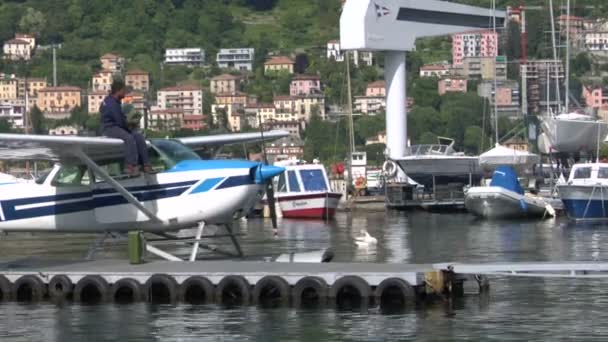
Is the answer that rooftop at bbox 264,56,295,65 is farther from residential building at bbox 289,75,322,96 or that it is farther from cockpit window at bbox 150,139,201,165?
cockpit window at bbox 150,139,201,165

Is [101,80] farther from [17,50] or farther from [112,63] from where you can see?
[17,50]

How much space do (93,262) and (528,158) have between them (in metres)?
42.7

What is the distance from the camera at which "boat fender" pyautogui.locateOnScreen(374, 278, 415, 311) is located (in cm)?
1961

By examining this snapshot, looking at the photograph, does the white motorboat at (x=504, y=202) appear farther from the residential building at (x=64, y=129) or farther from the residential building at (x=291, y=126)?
the residential building at (x=291, y=126)

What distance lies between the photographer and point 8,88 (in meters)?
167

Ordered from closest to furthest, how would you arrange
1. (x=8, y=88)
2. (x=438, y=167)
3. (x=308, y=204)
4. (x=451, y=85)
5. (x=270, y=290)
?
(x=270, y=290)
(x=308, y=204)
(x=438, y=167)
(x=451, y=85)
(x=8, y=88)

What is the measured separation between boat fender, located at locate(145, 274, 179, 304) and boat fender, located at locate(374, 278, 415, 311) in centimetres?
→ 239

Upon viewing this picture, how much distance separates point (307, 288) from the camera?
20.1 metres

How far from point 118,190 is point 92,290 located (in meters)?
1.56

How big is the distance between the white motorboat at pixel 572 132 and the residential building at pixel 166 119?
7009cm

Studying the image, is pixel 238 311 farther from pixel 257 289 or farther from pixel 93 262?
pixel 93 262

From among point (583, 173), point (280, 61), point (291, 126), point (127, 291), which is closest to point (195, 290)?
point (127, 291)

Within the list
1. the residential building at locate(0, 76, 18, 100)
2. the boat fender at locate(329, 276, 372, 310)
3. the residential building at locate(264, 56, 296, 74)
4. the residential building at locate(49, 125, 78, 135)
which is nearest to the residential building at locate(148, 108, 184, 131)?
the residential building at locate(49, 125, 78, 135)

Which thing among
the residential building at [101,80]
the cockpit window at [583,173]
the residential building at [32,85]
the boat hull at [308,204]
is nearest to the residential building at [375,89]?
the residential building at [101,80]
